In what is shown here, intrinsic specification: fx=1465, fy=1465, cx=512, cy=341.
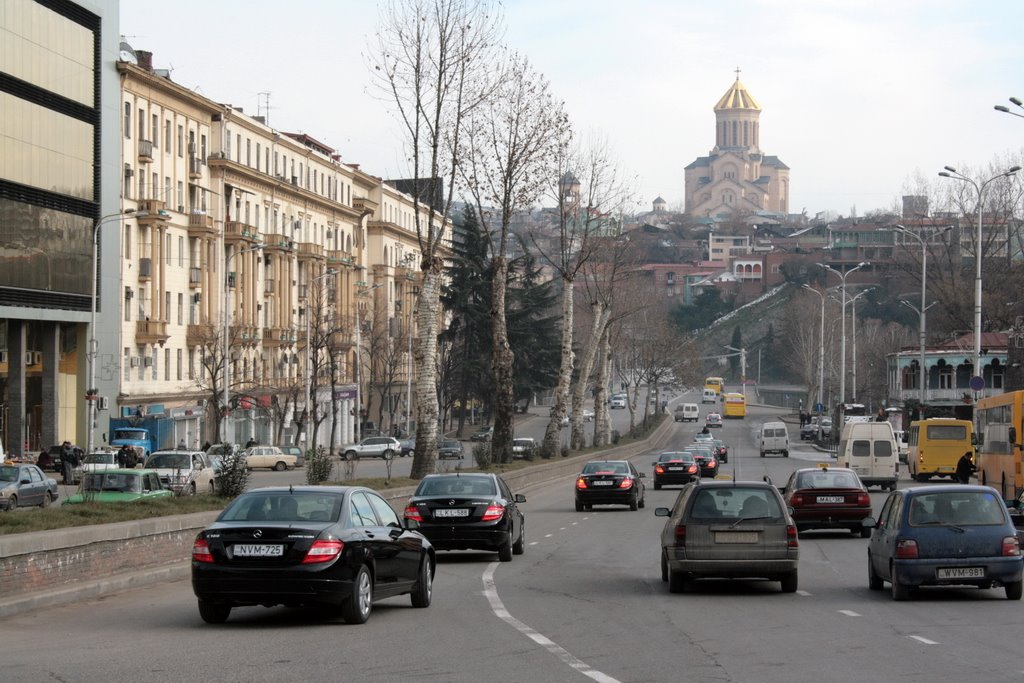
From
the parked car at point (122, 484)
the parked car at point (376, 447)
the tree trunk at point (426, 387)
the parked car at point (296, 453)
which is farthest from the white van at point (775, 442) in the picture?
the parked car at point (122, 484)

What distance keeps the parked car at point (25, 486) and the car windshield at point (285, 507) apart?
20926mm

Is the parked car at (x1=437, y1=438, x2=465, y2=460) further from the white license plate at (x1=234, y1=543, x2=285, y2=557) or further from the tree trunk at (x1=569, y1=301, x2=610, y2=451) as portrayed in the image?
the white license plate at (x1=234, y1=543, x2=285, y2=557)

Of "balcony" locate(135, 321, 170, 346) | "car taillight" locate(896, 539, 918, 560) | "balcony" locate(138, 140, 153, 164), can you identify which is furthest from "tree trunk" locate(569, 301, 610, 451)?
"car taillight" locate(896, 539, 918, 560)

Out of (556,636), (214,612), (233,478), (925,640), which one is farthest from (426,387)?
(925,640)

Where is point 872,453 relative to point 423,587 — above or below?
below

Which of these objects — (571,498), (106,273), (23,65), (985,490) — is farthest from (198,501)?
(106,273)

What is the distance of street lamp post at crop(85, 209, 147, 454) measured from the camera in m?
57.9

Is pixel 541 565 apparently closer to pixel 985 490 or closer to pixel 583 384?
pixel 985 490

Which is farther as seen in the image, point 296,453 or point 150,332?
point 296,453

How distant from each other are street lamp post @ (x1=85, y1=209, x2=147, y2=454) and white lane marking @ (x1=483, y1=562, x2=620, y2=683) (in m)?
41.4

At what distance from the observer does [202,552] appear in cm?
1355

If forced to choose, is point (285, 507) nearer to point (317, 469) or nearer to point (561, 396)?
point (317, 469)

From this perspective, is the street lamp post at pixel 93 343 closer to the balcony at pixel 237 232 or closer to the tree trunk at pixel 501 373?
the balcony at pixel 237 232

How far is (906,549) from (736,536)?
1938 millimetres
